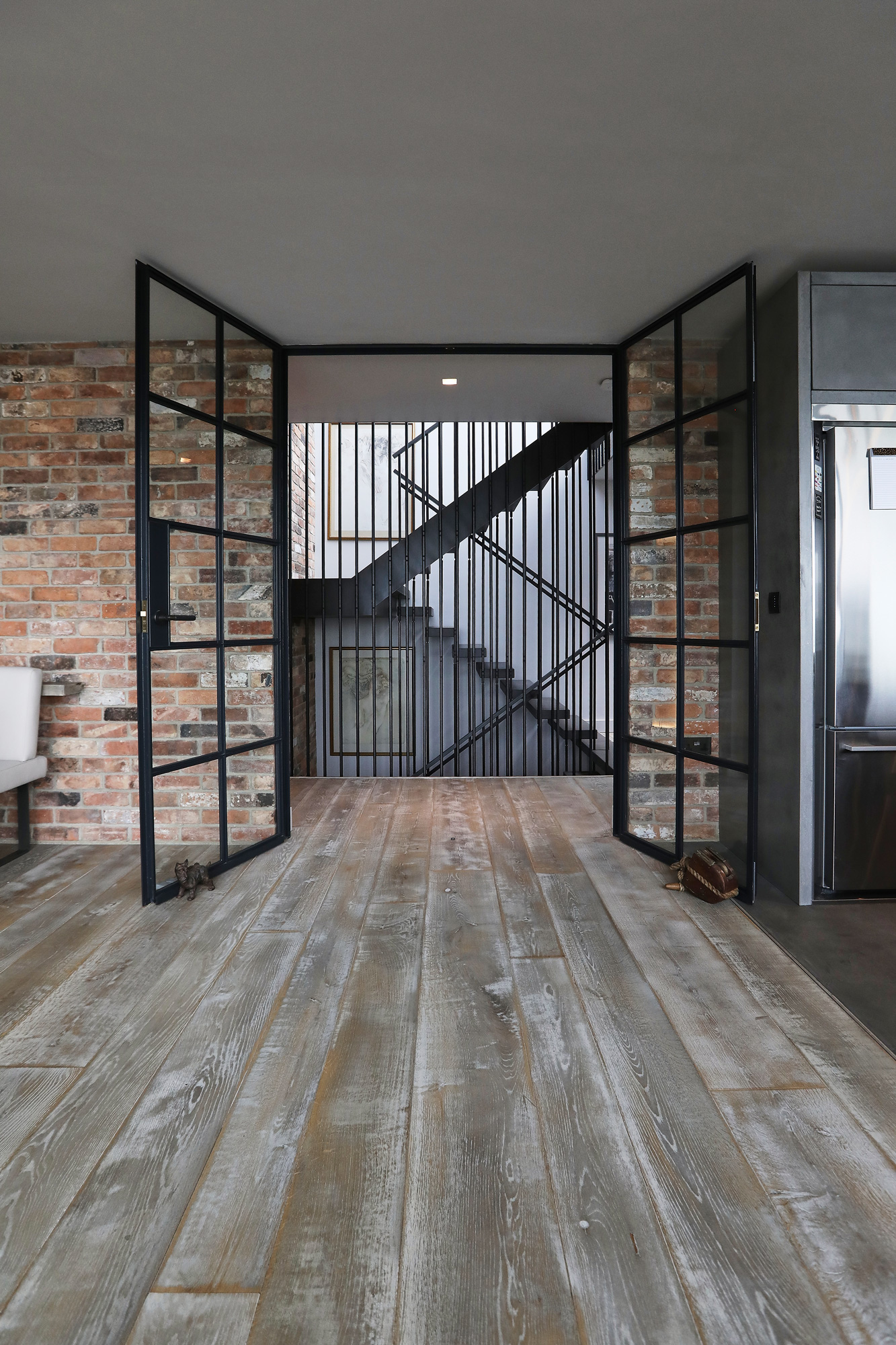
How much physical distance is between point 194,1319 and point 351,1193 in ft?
1.09

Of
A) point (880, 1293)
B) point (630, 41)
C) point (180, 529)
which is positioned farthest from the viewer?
point (180, 529)

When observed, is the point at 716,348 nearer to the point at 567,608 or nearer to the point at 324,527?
the point at 567,608

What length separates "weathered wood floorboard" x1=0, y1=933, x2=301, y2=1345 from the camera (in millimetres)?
1213

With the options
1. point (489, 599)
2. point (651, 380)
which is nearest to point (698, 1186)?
point (651, 380)

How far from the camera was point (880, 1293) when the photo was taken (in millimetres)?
1241

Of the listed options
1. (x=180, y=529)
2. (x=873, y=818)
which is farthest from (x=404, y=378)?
(x=873, y=818)

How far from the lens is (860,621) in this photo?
299 cm

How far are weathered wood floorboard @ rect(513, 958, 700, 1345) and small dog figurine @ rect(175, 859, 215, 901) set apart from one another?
1.51 m

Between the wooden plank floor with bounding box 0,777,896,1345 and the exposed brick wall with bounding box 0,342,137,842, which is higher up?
the exposed brick wall with bounding box 0,342,137,842

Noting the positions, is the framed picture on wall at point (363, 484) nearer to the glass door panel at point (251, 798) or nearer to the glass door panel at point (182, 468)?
the glass door panel at point (182, 468)

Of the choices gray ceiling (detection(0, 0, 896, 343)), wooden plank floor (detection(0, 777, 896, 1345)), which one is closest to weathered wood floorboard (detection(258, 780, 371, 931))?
wooden plank floor (detection(0, 777, 896, 1345))

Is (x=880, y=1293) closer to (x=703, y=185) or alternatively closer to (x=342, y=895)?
(x=342, y=895)

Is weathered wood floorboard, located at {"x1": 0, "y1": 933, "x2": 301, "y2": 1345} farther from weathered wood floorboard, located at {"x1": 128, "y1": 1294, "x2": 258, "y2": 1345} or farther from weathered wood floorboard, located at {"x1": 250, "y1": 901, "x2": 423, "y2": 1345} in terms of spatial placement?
weathered wood floorboard, located at {"x1": 250, "y1": 901, "x2": 423, "y2": 1345}

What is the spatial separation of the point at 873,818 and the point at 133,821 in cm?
319
